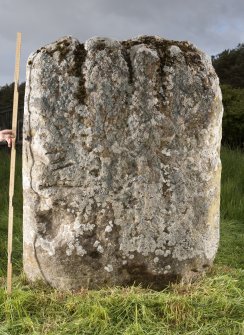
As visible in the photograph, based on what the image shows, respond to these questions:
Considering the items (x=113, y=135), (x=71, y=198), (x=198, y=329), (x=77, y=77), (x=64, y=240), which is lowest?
(x=198, y=329)

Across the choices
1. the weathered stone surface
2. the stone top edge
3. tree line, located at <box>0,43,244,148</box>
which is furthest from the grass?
tree line, located at <box>0,43,244,148</box>

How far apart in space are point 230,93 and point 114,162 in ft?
35.7

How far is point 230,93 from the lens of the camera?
14672 mm

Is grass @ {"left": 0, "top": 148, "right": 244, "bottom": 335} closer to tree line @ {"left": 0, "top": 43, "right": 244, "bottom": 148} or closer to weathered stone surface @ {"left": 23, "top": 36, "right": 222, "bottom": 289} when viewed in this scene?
weathered stone surface @ {"left": 23, "top": 36, "right": 222, "bottom": 289}

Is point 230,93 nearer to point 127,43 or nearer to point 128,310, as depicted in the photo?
point 127,43

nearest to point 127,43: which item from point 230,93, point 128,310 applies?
point 128,310

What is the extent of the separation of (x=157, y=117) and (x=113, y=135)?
1.28ft

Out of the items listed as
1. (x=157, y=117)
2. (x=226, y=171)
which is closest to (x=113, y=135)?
(x=157, y=117)

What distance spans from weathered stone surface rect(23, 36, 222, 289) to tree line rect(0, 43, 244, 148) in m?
8.42

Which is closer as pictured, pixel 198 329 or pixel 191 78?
pixel 198 329

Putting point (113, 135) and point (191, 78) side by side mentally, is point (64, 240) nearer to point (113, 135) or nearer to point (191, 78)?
point (113, 135)

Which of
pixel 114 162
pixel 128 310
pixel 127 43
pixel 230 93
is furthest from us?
pixel 230 93

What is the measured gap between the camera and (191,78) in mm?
4559

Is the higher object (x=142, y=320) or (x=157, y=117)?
(x=157, y=117)
